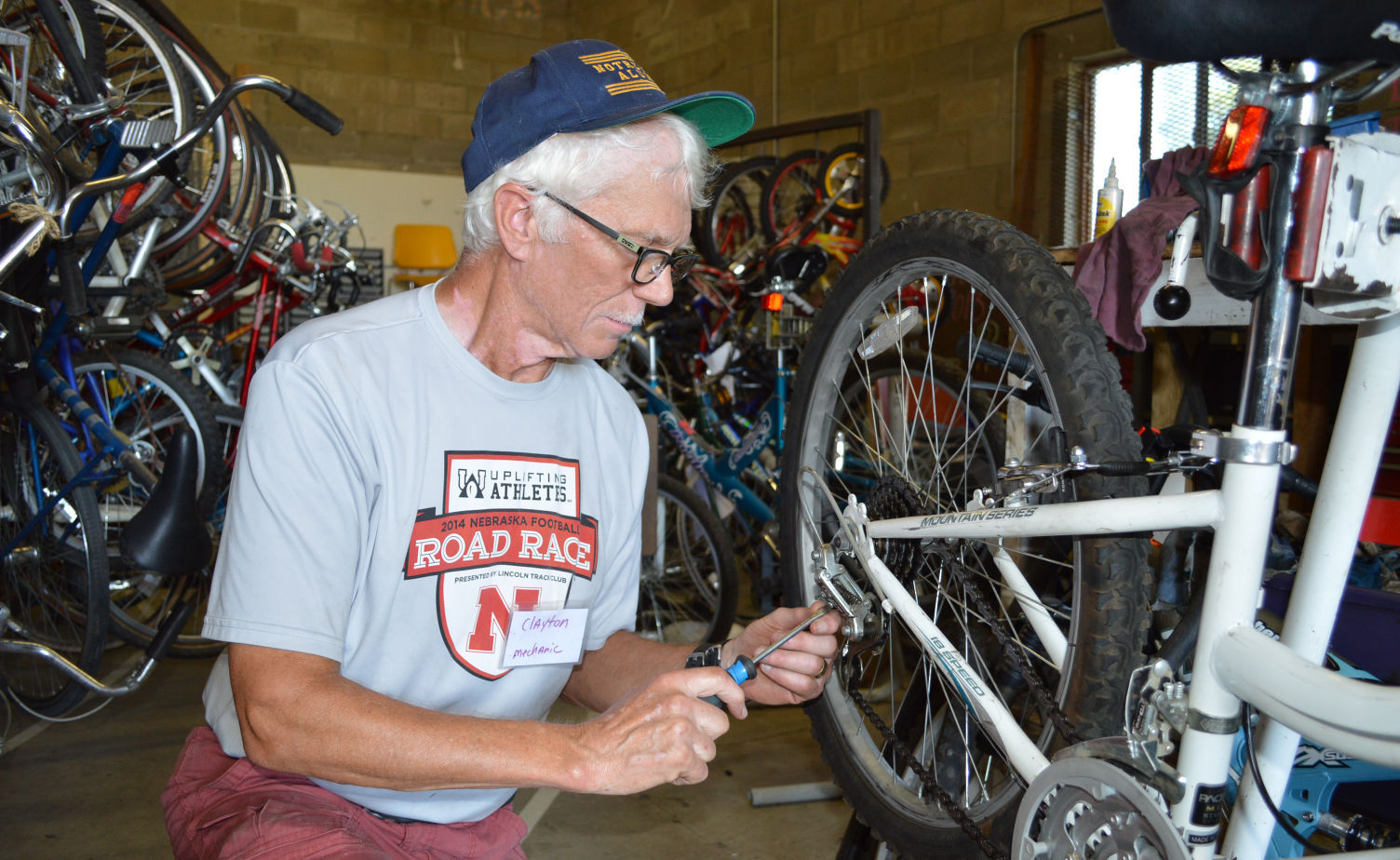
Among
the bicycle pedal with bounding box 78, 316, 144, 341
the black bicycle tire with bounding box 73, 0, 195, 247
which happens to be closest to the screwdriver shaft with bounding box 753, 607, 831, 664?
the bicycle pedal with bounding box 78, 316, 144, 341

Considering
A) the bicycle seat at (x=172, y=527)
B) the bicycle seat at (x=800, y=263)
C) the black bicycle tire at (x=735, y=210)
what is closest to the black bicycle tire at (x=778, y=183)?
the black bicycle tire at (x=735, y=210)

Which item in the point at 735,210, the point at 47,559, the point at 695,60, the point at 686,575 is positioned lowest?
the point at 686,575

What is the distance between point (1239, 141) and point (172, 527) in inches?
70.9

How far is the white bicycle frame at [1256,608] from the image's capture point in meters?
0.76

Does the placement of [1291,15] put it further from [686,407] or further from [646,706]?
[686,407]

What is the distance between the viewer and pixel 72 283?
7.22 ft

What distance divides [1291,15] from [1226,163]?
0.36 feet

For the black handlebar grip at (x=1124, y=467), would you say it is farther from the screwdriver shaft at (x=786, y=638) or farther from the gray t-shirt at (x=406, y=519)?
the gray t-shirt at (x=406, y=519)

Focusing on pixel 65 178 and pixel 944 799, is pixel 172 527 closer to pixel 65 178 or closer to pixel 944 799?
pixel 65 178

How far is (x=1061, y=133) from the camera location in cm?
513

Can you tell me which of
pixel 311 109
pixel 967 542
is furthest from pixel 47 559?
pixel 967 542

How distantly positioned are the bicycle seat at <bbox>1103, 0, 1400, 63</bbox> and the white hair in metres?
0.47

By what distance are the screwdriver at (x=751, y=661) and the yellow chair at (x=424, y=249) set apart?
6.70 metres

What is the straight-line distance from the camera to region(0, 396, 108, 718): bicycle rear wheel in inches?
92.6
